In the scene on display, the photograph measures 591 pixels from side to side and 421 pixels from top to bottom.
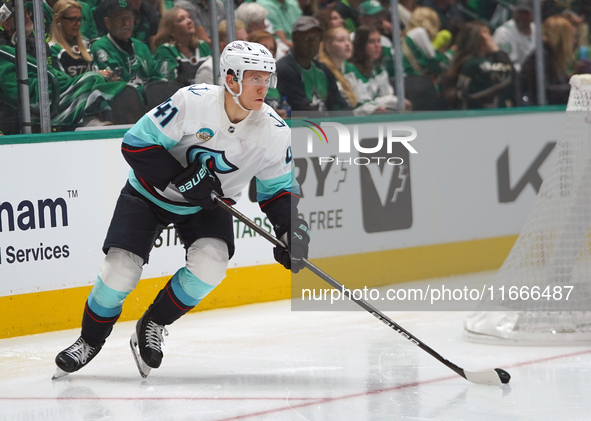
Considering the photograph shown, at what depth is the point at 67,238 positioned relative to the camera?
4234 millimetres

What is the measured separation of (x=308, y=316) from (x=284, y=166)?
1441 millimetres

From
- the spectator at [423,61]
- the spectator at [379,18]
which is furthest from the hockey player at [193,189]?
the spectator at [423,61]

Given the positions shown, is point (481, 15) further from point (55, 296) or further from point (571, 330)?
point (55, 296)

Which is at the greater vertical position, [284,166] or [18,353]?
[284,166]

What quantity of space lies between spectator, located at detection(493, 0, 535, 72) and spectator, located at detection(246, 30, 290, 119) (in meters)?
2.01

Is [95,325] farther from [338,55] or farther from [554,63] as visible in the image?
[554,63]

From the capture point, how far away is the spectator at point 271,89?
516 centimetres

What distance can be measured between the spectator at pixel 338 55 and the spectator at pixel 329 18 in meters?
0.03

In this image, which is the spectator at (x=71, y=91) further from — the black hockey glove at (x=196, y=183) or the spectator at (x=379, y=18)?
the spectator at (x=379, y=18)

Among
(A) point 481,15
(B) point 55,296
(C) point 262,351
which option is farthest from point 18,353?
(A) point 481,15

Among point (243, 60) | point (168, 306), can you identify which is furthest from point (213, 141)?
point (168, 306)

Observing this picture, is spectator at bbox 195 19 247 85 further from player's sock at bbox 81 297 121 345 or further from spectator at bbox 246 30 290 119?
player's sock at bbox 81 297 121 345

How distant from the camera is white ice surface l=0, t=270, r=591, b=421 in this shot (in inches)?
112

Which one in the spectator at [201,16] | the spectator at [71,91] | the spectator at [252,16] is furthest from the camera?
the spectator at [252,16]
